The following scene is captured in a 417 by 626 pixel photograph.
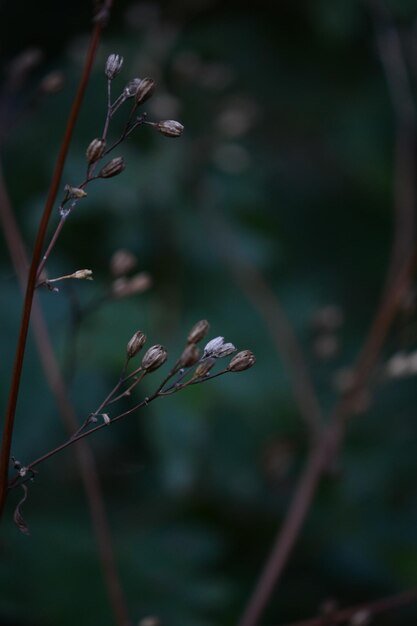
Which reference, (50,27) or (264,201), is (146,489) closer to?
(264,201)

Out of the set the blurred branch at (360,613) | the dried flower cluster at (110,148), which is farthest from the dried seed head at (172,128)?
the blurred branch at (360,613)

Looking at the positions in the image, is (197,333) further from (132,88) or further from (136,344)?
(132,88)

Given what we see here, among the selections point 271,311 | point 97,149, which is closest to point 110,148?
point 97,149

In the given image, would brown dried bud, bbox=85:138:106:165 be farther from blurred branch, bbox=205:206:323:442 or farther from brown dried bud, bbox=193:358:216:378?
blurred branch, bbox=205:206:323:442

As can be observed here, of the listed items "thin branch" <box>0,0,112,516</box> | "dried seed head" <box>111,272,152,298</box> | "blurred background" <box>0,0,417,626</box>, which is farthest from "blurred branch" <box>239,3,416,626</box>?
"thin branch" <box>0,0,112,516</box>

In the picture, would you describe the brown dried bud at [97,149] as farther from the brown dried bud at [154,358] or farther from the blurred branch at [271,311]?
the blurred branch at [271,311]

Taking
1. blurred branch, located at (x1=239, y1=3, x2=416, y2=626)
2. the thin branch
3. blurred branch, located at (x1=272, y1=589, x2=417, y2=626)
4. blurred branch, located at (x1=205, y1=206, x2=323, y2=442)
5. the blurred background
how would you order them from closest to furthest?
the thin branch < blurred branch, located at (x1=272, y1=589, x2=417, y2=626) < blurred branch, located at (x1=239, y1=3, x2=416, y2=626) < the blurred background < blurred branch, located at (x1=205, y1=206, x2=323, y2=442)

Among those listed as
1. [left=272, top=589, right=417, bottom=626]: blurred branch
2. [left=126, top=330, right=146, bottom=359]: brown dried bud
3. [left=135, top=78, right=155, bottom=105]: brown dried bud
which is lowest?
[left=272, top=589, right=417, bottom=626]: blurred branch
